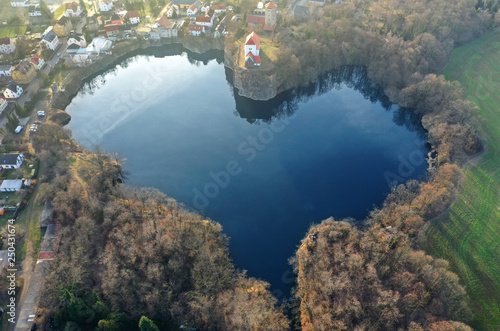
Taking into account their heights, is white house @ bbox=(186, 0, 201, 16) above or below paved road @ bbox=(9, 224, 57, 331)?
above

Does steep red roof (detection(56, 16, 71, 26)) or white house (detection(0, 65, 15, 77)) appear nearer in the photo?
→ white house (detection(0, 65, 15, 77))

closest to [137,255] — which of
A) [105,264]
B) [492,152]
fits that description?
[105,264]

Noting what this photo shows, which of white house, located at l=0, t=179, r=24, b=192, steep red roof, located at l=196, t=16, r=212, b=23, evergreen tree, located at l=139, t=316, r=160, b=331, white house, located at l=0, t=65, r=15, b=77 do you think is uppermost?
steep red roof, located at l=196, t=16, r=212, b=23

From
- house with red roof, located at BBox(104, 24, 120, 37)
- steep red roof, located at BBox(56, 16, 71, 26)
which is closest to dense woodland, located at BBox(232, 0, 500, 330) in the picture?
house with red roof, located at BBox(104, 24, 120, 37)

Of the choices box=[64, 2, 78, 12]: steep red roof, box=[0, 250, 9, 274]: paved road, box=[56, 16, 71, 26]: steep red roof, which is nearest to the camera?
box=[0, 250, 9, 274]: paved road

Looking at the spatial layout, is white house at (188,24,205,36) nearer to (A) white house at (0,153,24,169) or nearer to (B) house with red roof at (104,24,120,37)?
(B) house with red roof at (104,24,120,37)

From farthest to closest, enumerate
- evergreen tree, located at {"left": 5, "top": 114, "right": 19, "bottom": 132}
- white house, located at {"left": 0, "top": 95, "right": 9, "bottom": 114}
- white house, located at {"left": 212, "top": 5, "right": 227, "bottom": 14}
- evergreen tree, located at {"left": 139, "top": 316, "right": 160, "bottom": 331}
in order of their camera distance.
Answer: white house, located at {"left": 212, "top": 5, "right": 227, "bottom": 14} → white house, located at {"left": 0, "top": 95, "right": 9, "bottom": 114} → evergreen tree, located at {"left": 5, "top": 114, "right": 19, "bottom": 132} → evergreen tree, located at {"left": 139, "top": 316, "right": 160, "bottom": 331}

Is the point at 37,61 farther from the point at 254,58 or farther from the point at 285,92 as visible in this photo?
the point at 285,92

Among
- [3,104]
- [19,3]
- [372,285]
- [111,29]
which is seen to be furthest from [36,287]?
[19,3]

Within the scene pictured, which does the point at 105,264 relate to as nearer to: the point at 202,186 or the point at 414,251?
the point at 202,186
